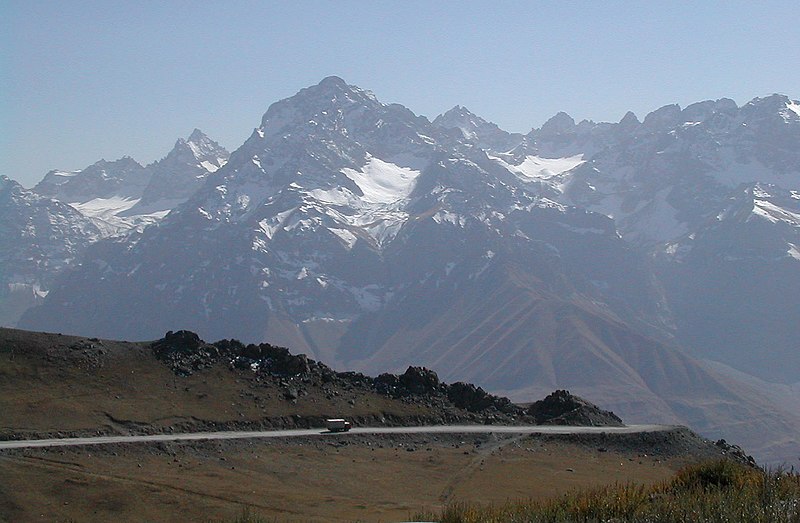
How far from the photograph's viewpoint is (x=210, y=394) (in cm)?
10000

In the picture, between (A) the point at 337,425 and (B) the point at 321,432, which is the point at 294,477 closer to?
(B) the point at 321,432

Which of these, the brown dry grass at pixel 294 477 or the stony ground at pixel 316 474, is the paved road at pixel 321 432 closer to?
the stony ground at pixel 316 474

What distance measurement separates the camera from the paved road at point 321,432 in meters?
81.9

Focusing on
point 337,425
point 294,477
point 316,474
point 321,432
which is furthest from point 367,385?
point 294,477

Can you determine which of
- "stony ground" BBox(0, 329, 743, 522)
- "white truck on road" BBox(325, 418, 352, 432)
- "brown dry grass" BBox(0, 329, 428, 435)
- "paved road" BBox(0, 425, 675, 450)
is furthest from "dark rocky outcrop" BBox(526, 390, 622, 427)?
"white truck on road" BBox(325, 418, 352, 432)

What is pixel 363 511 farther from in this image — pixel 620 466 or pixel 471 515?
pixel 620 466

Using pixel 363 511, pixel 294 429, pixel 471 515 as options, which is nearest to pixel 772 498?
pixel 471 515

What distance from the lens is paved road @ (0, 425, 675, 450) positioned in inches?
3226

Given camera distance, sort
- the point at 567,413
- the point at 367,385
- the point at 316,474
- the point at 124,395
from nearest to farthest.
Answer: the point at 316,474
the point at 124,395
the point at 367,385
the point at 567,413

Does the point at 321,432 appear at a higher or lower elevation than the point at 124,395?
lower

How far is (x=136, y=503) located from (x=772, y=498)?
136ft

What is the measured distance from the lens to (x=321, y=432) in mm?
96312

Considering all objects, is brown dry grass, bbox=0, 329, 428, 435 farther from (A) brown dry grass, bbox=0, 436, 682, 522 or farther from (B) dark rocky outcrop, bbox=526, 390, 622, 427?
(B) dark rocky outcrop, bbox=526, 390, 622, 427

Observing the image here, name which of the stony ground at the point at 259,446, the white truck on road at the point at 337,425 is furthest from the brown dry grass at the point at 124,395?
the white truck on road at the point at 337,425
